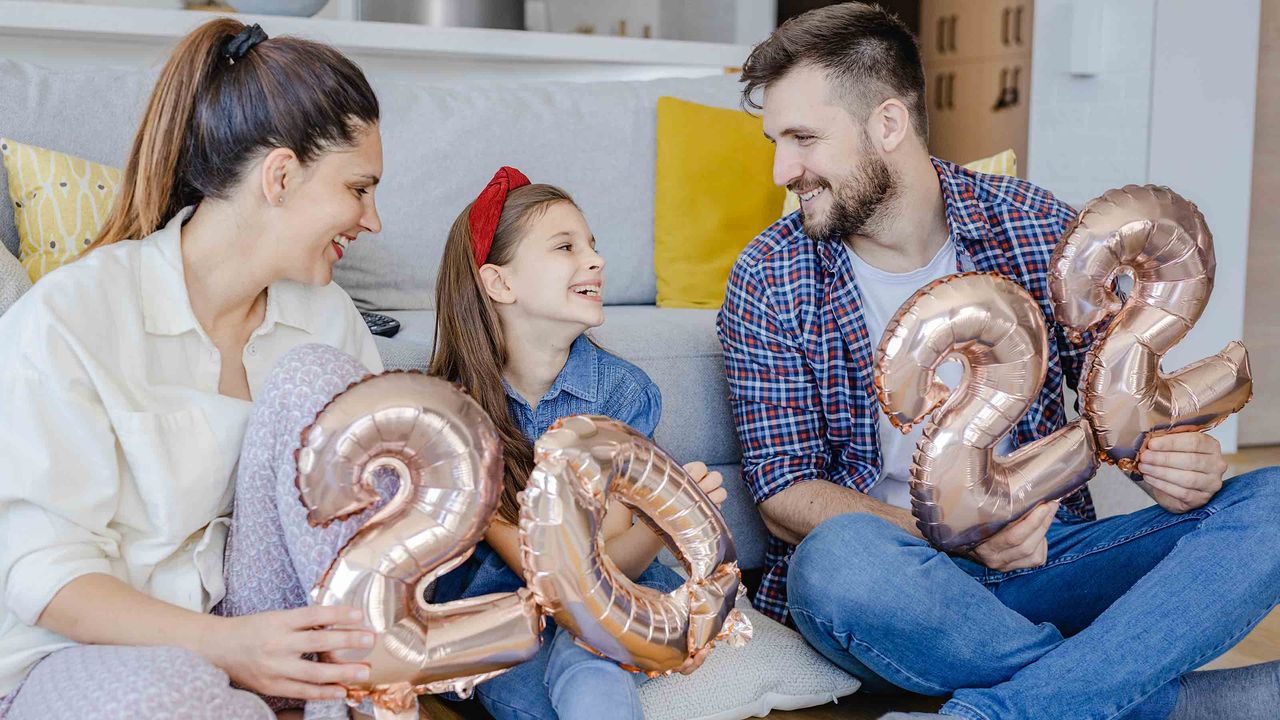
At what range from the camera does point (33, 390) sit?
1.03 metres

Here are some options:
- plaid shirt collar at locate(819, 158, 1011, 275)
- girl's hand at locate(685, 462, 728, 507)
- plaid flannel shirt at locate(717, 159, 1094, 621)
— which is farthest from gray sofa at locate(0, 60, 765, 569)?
girl's hand at locate(685, 462, 728, 507)

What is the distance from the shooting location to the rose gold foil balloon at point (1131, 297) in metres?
1.19

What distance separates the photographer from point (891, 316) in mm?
1564

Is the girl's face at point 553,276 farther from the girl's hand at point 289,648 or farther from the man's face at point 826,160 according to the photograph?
the girl's hand at point 289,648

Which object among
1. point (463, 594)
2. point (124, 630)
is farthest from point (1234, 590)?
point (124, 630)

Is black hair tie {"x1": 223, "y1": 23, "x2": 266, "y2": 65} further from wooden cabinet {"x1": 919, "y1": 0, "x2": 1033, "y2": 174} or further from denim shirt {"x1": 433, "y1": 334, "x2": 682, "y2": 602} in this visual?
wooden cabinet {"x1": 919, "y1": 0, "x2": 1033, "y2": 174}

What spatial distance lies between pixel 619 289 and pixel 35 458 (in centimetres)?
136

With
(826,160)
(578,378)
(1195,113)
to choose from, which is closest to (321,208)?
(578,378)

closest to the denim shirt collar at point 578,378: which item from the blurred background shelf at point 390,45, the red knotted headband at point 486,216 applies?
the red knotted headband at point 486,216

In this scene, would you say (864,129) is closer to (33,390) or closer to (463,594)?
(463,594)

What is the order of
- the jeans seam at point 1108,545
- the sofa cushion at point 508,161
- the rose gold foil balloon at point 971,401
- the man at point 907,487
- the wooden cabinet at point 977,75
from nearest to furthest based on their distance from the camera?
the rose gold foil balloon at point 971,401, the man at point 907,487, the jeans seam at point 1108,545, the sofa cushion at point 508,161, the wooden cabinet at point 977,75

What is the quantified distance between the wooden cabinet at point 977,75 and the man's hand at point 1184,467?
2861 mm

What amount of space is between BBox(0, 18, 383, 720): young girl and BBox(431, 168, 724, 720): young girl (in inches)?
5.5

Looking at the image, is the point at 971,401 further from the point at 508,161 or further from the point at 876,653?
the point at 508,161
